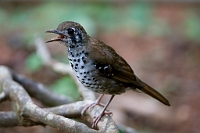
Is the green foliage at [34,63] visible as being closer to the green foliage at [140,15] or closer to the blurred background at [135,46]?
the blurred background at [135,46]

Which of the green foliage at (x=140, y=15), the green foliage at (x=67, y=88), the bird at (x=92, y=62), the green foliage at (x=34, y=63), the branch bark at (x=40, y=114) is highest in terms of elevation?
the green foliage at (x=140, y=15)

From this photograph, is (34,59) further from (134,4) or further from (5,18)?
(134,4)

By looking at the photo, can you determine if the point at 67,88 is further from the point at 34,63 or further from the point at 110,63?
the point at 110,63

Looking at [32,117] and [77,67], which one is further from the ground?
[77,67]

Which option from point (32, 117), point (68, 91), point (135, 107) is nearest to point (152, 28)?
point (135, 107)

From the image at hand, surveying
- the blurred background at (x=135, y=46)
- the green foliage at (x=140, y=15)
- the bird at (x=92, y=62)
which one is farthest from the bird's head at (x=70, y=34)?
the green foliage at (x=140, y=15)

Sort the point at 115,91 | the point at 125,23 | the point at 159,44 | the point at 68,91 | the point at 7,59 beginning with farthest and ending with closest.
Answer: the point at 125,23 < the point at 159,44 < the point at 7,59 < the point at 68,91 < the point at 115,91
